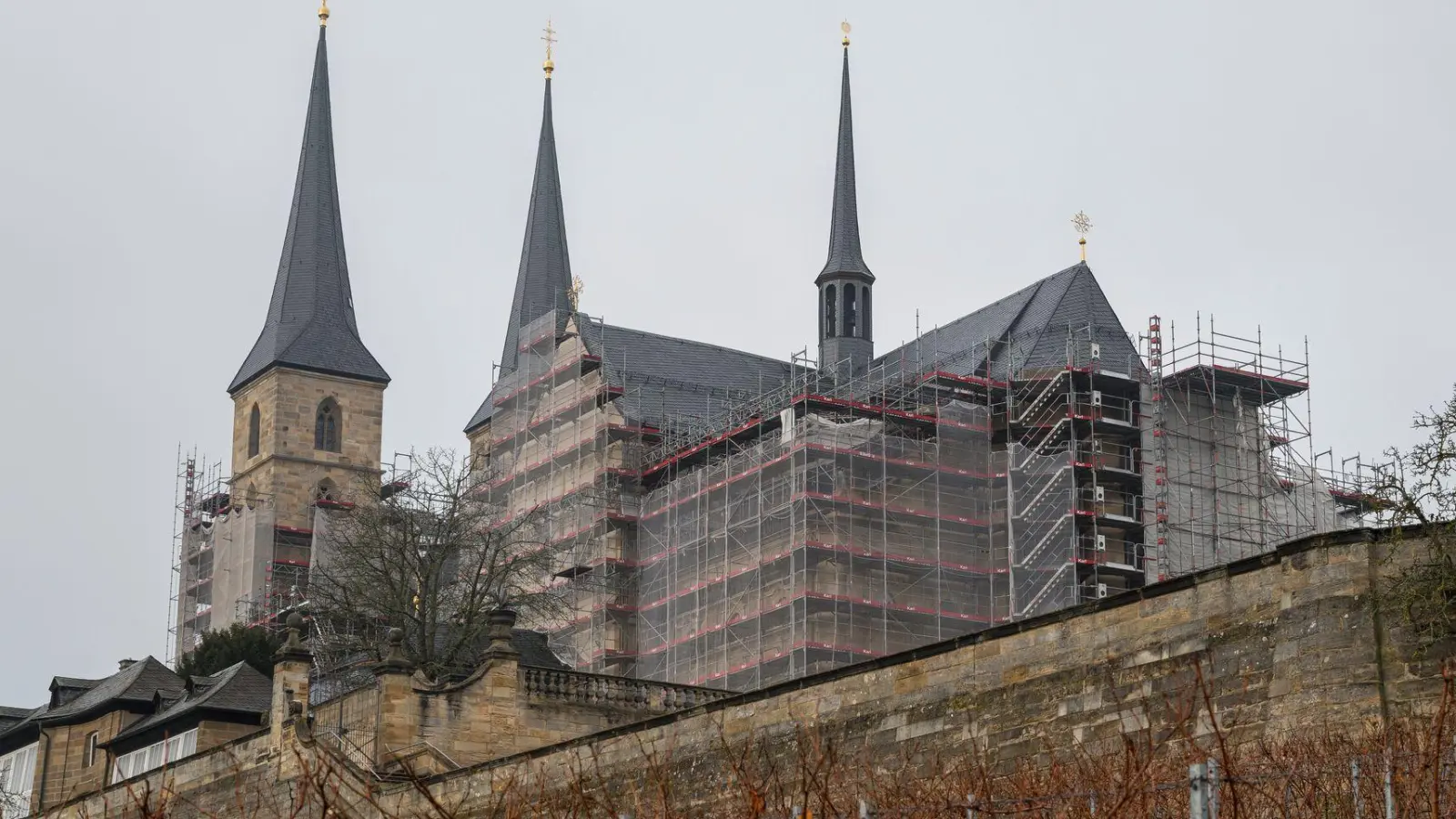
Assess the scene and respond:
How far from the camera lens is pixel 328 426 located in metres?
103

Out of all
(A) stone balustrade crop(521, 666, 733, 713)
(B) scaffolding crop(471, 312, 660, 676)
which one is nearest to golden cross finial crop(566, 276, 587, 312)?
(B) scaffolding crop(471, 312, 660, 676)

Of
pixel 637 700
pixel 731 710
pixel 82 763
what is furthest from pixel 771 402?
pixel 731 710

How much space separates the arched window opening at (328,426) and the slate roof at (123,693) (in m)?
38.2

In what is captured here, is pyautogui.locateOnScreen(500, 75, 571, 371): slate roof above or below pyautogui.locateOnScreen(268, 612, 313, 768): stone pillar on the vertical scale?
above

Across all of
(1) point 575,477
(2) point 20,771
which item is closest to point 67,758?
(2) point 20,771

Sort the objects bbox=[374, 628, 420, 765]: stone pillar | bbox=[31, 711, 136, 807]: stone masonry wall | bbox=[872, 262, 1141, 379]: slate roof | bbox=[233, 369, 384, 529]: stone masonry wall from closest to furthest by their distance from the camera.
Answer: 1. bbox=[374, 628, 420, 765]: stone pillar
2. bbox=[31, 711, 136, 807]: stone masonry wall
3. bbox=[872, 262, 1141, 379]: slate roof
4. bbox=[233, 369, 384, 529]: stone masonry wall

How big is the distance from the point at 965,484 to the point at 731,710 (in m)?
33.1

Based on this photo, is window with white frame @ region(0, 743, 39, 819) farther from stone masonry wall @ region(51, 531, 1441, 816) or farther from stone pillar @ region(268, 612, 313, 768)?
stone masonry wall @ region(51, 531, 1441, 816)

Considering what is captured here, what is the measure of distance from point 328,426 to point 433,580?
4795 centimetres

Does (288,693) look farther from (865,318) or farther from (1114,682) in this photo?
(865,318)

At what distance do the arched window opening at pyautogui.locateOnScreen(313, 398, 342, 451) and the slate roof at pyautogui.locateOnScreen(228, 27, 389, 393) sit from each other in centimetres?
147

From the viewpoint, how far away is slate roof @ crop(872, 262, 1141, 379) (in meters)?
68.3

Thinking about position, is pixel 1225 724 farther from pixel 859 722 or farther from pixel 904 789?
pixel 859 722

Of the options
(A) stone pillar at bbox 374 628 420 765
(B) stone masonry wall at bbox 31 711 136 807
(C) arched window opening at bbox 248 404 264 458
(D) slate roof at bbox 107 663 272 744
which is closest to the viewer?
(A) stone pillar at bbox 374 628 420 765
